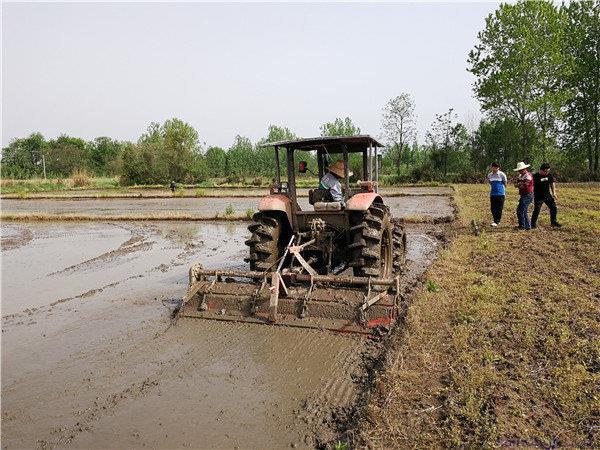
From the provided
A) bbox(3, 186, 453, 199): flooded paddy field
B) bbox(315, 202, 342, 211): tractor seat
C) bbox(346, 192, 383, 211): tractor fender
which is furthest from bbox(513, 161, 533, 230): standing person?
bbox(3, 186, 453, 199): flooded paddy field

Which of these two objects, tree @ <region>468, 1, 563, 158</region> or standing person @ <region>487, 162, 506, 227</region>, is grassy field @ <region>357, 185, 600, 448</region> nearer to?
standing person @ <region>487, 162, 506, 227</region>

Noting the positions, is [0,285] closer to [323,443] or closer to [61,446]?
[61,446]

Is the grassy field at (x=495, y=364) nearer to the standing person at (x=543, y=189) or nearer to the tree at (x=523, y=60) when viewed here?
the standing person at (x=543, y=189)

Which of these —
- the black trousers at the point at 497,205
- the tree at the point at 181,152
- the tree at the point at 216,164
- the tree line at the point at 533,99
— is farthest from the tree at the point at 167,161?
the black trousers at the point at 497,205

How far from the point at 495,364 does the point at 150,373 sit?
3.04 m

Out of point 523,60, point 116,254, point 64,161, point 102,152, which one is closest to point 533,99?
point 523,60

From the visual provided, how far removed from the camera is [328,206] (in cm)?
604

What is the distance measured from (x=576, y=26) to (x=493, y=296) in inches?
1348

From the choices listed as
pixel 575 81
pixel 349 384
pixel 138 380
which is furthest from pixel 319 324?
pixel 575 81

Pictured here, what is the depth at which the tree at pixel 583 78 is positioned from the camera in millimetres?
30781

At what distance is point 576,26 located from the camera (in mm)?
31656

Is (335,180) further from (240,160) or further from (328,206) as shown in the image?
(240,160)

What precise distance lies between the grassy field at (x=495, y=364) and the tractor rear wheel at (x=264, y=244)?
195 centimetres

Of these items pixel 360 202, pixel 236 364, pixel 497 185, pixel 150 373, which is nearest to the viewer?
pixel 150 373
